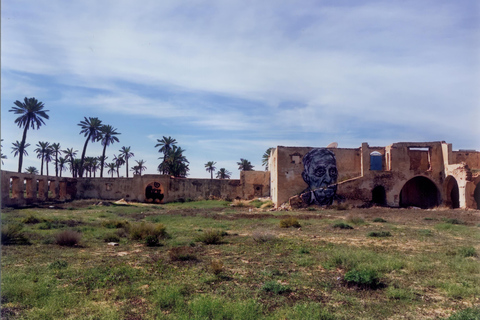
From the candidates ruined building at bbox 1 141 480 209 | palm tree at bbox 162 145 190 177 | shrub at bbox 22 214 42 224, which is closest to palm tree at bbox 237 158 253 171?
palm tree at bbox 162 145 190 177

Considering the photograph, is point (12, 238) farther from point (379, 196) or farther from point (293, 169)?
point (379, 196)

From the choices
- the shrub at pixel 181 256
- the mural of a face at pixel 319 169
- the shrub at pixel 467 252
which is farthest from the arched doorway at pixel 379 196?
the shrub at pixel 181 256

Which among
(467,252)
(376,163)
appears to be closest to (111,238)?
(467,252)

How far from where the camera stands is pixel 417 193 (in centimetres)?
3353

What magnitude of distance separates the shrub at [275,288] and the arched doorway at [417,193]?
Answer: 98.5 feet

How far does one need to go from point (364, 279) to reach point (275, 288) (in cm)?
184

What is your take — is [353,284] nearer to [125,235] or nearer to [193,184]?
[125,235]

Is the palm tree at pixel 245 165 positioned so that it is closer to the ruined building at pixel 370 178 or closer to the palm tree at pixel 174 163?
the palm tree at pixel 174 163

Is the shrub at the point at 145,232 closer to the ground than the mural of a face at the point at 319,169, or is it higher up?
closer to the ground

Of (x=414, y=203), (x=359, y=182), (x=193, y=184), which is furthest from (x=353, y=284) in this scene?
(x=193, y=184)

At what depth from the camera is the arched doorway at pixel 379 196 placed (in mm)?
30828

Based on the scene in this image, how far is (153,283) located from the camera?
7.10m

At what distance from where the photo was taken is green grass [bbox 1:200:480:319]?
5652 millimetres

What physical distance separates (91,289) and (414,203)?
33.2m
